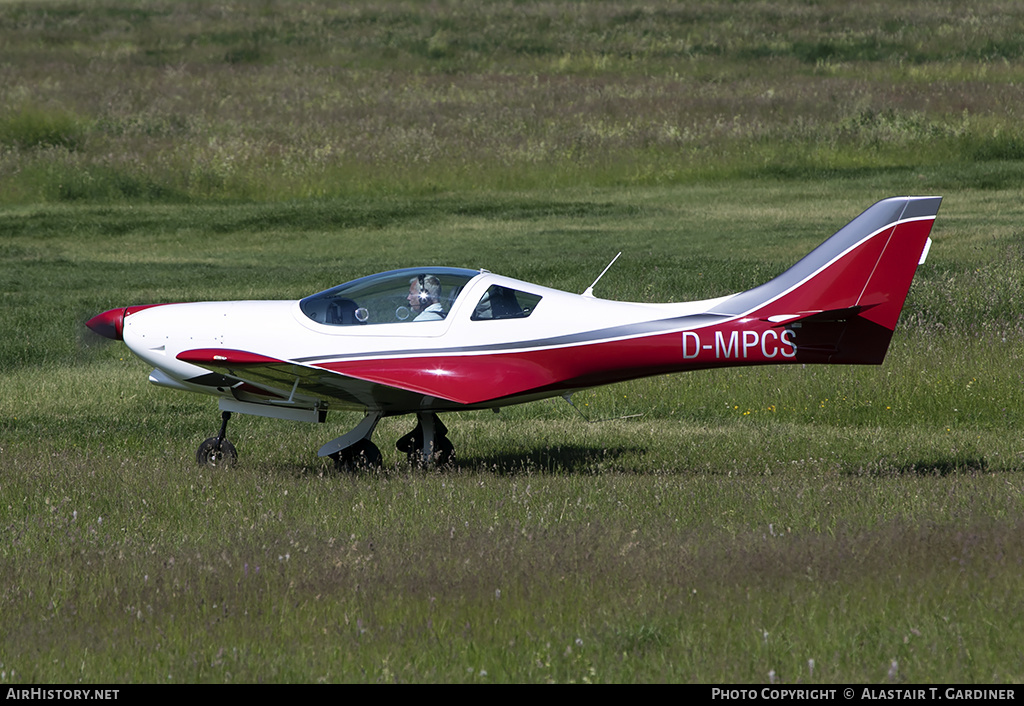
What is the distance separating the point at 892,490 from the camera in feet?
26.2

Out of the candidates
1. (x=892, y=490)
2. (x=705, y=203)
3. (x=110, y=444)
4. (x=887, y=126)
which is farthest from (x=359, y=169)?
(x=892, y=490)

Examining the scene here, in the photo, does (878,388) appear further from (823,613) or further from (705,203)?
(705,203)

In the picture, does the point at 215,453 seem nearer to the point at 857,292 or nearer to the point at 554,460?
the point at 554,460

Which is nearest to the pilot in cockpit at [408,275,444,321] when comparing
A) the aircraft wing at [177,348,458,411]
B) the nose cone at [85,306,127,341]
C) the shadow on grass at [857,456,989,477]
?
the aircraft wing at [177,348,458,411]

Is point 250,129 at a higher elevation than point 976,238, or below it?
higher

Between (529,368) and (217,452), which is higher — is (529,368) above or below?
above

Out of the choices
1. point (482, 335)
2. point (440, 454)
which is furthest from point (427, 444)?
point (482, 335)

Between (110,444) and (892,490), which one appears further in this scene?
(110,444)

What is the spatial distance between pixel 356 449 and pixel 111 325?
7.73 feet

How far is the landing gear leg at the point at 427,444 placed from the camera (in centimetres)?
969

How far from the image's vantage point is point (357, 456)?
32.2 feet

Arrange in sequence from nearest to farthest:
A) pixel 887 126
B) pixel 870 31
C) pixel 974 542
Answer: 1. pixel 974 542
2. pixel 887 126
3. pixel 870 31

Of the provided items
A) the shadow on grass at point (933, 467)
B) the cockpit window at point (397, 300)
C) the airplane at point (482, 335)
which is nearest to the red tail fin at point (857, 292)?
the airplane at point (482, 335)
